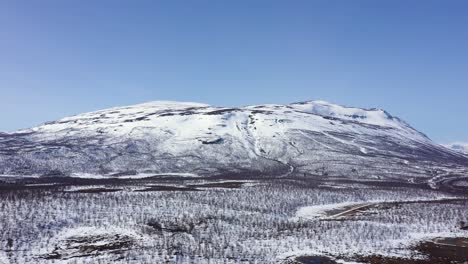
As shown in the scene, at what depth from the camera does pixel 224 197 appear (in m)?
77.1

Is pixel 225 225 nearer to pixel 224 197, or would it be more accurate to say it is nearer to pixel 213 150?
pixel 224 197

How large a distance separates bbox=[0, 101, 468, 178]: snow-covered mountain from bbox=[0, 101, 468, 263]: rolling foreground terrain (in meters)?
0.61

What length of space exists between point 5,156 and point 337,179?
9152cm

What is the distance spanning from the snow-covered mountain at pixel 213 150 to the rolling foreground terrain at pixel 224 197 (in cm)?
61

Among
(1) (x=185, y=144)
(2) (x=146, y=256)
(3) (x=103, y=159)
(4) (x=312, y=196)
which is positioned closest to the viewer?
(2) (x=146, y=256)

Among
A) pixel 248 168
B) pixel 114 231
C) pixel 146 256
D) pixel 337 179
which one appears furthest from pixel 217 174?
pixel 146 256

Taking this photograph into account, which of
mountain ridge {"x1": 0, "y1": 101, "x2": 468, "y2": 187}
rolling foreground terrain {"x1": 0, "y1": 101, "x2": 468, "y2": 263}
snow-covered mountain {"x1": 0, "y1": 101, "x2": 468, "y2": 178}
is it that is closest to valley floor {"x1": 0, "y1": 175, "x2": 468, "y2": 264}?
rolling foreground terrain {"x1": 0, "y1": 101, "x2": 468, "y2": 263}

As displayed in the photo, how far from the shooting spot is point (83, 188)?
87.0 meters

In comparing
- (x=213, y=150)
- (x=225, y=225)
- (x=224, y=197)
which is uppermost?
(x=213, y=150)

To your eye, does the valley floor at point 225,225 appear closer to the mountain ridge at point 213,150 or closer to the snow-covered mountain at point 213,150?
the mountain ridge at point 213,150

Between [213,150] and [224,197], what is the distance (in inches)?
2973

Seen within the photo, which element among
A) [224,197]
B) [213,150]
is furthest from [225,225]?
[213,150]

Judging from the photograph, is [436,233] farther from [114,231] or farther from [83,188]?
[83,188]

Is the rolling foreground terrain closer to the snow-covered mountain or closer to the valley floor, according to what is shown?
the valley floor
